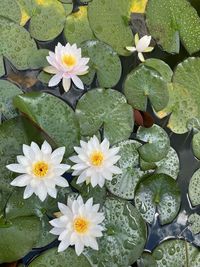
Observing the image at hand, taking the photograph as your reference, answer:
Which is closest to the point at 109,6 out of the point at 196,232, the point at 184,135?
the point at 184,135

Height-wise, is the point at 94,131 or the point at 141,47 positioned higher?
the point at 141,47

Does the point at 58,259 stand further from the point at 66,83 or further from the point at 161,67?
the point at 161,67

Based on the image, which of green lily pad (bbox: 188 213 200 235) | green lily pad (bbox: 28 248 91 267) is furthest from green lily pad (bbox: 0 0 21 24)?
green lily pad (bbox: 188 213 200 235)

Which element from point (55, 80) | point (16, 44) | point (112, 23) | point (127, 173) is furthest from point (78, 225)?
point (112, 23)

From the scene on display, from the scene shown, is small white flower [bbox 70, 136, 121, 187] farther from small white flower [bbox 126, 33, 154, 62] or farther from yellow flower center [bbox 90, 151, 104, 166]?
small white flower [bbox 126, 33, 154, 62]

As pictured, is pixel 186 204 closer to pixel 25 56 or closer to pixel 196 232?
pixel 196 232

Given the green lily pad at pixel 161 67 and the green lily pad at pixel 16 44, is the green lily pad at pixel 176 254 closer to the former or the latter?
the green lily pad at pixel 161 67
